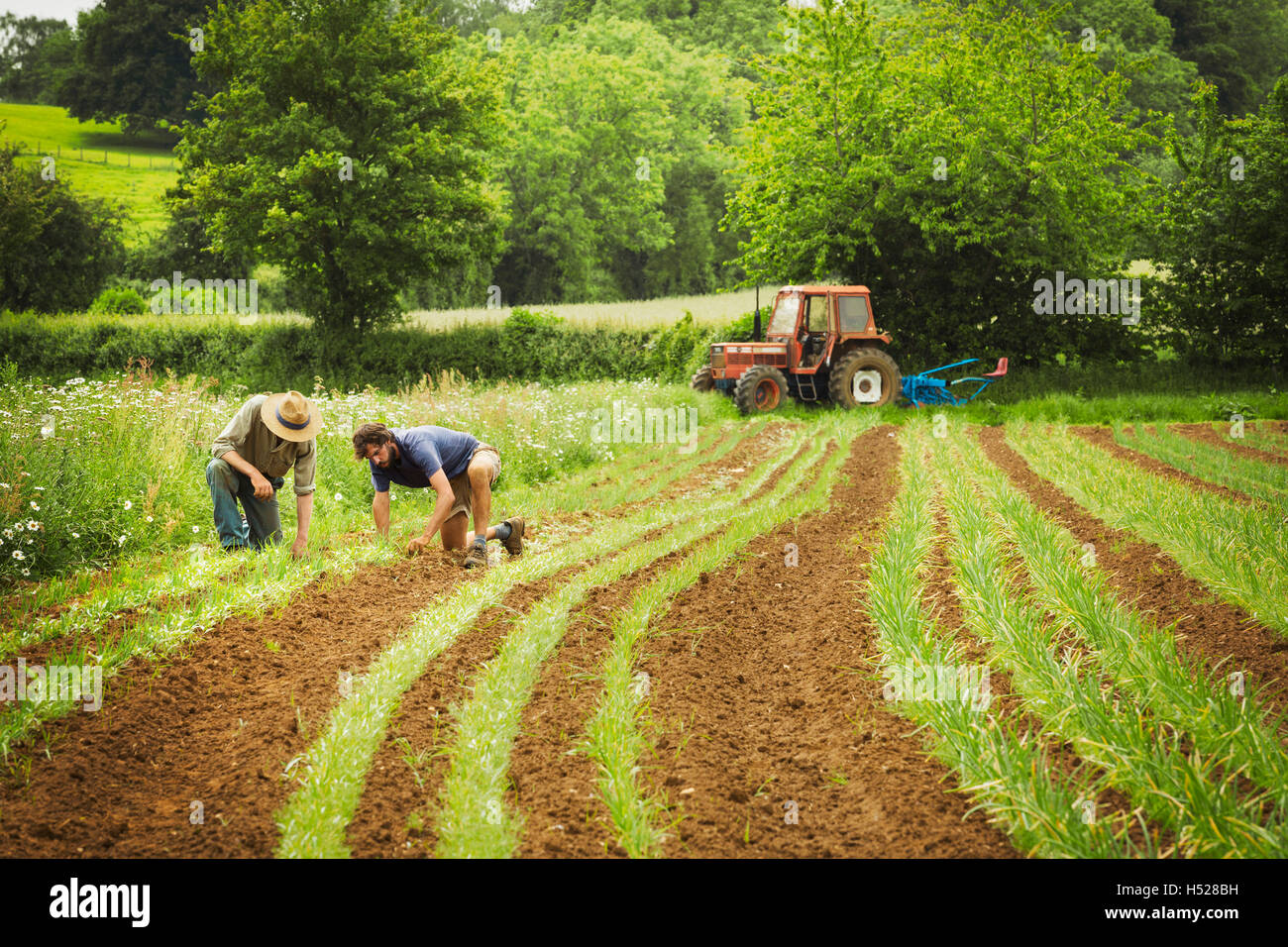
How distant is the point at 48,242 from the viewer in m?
30.6

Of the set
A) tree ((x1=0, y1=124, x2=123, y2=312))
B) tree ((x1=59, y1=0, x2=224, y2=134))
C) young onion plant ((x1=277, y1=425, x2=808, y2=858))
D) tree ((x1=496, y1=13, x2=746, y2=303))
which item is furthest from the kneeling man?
tree ((x1=59, y1=0, x2=224, y2=134))

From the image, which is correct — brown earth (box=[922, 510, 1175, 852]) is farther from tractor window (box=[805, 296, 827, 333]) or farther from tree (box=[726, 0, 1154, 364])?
tree (box=[726, 0, 1154, 364])

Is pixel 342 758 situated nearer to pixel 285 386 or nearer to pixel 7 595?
pixel 7 595

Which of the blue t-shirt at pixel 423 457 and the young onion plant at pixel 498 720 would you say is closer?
the young onion plant at pixel 498 720

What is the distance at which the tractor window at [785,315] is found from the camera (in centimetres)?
1772

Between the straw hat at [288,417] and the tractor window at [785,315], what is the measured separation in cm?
1224

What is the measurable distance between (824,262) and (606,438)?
8.73 metres

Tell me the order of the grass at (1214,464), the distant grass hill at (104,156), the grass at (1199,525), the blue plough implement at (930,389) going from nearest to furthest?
1. the grass at (1199,525)
2. the grass at (1214,464)
3. the blue plough implement at (930,389)
4. the distant grass hill at (104,156)

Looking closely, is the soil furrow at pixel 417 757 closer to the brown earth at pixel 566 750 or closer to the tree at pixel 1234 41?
the brown earth at pixel 566 750

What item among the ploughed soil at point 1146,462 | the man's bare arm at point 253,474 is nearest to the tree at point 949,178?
the ploughed soil at point 1146,462

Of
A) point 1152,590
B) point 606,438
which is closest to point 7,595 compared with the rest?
point 1152,590

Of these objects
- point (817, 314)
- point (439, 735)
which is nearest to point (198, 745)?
point (439, 735)

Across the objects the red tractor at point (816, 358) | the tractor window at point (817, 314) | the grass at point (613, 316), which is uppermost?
the grass at point (613, 316)

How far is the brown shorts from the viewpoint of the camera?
24.1ft
